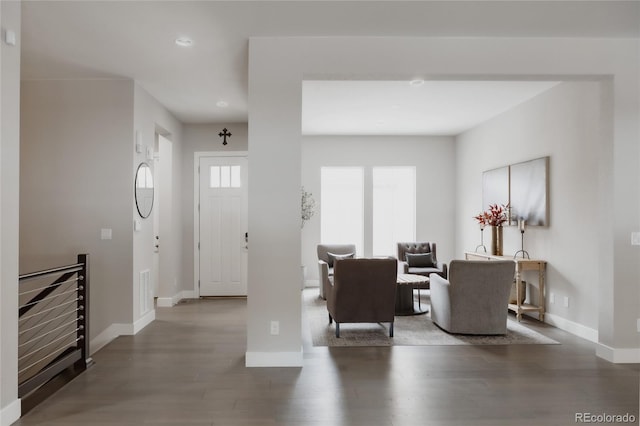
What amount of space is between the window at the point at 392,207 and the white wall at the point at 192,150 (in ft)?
9.40

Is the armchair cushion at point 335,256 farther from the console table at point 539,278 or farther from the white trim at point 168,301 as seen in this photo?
the console table at point 539,278

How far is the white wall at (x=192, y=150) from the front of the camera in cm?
645

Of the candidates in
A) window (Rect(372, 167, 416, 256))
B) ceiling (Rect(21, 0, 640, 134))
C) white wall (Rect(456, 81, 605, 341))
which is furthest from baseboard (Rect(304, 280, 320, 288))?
ceiling (Rect(21, 0, 640, 134))

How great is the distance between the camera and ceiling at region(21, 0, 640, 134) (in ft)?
9.61

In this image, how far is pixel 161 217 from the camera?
20.3 feet

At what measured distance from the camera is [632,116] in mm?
3523

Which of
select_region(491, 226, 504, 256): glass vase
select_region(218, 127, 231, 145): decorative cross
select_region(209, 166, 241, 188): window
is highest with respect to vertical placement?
select_region(218, 127, 231, 145): decorative cross

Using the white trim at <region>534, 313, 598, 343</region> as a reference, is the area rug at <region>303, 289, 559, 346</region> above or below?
below

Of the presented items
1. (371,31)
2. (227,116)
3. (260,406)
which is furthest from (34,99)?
(260,406)

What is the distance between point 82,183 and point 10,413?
2611 mm

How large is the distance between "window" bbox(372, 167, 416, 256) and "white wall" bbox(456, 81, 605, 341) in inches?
90.1

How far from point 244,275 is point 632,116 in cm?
527

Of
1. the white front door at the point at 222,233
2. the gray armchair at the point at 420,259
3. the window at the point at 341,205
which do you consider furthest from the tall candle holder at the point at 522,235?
the white front door at the point at 222,233

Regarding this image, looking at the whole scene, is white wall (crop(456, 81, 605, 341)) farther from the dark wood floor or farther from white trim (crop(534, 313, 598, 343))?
the dark wood floor
